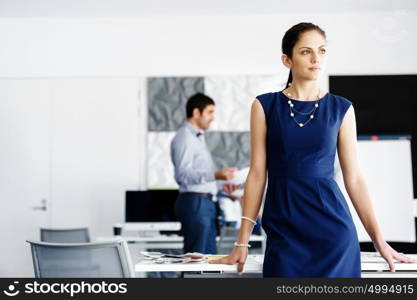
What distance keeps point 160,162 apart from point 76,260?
438 centimetres

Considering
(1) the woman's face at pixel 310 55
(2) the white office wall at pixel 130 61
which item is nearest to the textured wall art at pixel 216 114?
(2) the white office wall at pixel 130 61

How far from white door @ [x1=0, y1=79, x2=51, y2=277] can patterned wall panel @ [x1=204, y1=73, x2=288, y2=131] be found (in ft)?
6.52

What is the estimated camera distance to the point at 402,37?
7.10 m

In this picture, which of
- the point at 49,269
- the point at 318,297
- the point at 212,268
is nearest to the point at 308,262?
the point at 318,297

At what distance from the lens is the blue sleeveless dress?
1.85 meters

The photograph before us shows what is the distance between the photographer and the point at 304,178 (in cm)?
189

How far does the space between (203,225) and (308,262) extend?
2233mm

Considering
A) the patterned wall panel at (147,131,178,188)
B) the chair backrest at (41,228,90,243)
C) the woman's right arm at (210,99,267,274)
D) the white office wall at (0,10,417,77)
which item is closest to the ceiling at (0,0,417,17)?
the white office wall at (0,10,417,77)

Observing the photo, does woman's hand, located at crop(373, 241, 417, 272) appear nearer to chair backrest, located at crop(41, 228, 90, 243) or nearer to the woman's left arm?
the woman's left arm

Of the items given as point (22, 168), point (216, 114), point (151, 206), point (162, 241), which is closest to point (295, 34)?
point (162, 241)

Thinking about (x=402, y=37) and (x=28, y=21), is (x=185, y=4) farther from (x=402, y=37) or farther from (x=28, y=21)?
(x=402, y=37)

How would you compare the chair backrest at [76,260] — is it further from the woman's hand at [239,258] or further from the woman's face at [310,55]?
the woman's face at [310,55]

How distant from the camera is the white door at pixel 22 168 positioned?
7047mm

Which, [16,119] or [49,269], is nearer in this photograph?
[49,269]
